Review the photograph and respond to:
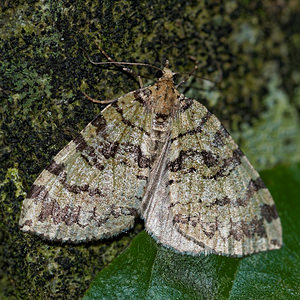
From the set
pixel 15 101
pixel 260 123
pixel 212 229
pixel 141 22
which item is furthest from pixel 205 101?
pixel 15 101

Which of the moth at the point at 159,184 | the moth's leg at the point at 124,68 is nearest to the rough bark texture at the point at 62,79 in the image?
the moth's leg at the point at 124,68

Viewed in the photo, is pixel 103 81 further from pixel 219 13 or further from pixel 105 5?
pixel 219 13

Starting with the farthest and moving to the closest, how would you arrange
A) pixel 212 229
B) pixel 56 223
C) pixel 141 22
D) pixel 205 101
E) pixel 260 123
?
pixel 260 123 < pixel 205 101 < pixel 141 22 < pixel 212 229 < pixel 56 223

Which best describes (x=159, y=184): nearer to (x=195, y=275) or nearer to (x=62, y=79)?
(x=195, y=275)

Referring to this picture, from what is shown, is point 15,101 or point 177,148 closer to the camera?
point 15,101

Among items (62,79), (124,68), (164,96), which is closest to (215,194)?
(164,96)

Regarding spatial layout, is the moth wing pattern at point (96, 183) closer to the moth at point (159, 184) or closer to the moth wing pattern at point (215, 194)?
the moth at point (159, 184)

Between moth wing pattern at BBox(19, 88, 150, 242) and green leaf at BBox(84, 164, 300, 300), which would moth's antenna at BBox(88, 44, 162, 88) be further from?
green leaf at BBox(84, 164, 300, 300)

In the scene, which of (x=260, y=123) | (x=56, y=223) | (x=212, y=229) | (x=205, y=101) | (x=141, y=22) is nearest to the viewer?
(x=56, y=223)
